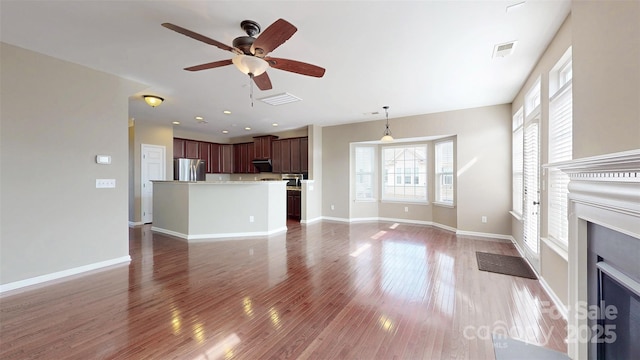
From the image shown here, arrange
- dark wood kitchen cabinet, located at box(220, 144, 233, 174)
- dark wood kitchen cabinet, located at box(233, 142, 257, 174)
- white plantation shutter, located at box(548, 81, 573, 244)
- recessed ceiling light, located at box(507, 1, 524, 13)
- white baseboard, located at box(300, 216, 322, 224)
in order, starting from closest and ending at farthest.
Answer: recessed ceiling light, located at box(507, 1, 524, 13), white plantation shutter, located at box(548, 81, 573, 244), white baseboard, located at box(300, 216, 322, 224), dark wood kitchen cabinet, located at box(233, 142, 257, 174), dark wood kitchen cabinet, located at box(220, 144, 233, 174)

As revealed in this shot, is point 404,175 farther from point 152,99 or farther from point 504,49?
point 152,99

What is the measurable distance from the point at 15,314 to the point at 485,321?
4.21 metres

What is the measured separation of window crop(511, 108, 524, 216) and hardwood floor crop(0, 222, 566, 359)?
1.72 m

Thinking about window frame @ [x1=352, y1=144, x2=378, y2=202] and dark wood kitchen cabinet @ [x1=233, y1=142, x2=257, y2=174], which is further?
dark wood kitchen cabinet @ [x1=233, y1=142, x2=257, y2=174]

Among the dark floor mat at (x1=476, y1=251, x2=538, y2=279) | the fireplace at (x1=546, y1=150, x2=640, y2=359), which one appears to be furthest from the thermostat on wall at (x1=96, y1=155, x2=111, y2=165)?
the dark floor mat at (x1=476, y1=251, x2=538, y2=279)

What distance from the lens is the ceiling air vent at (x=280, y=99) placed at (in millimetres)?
4177

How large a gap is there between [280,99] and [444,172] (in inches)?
162

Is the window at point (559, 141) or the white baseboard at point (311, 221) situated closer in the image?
the window at point (559, 141)

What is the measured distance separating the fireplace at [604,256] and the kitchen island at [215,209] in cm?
450

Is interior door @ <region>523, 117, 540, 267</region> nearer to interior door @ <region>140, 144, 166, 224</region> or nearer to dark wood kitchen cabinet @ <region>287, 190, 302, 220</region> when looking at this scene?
dark wood kitchen cabinet @ <region>287, 190, 302, 220</region>

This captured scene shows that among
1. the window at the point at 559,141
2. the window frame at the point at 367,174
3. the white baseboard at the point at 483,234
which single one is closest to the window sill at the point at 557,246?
the window at the point at 559,141

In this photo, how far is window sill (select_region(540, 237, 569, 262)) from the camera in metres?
2.21

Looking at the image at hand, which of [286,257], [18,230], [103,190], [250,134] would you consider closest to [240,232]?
[286,257]

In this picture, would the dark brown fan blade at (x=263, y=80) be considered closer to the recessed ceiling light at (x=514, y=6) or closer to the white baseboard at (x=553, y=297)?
the recessed ceiling light at (x=514, y=6)
